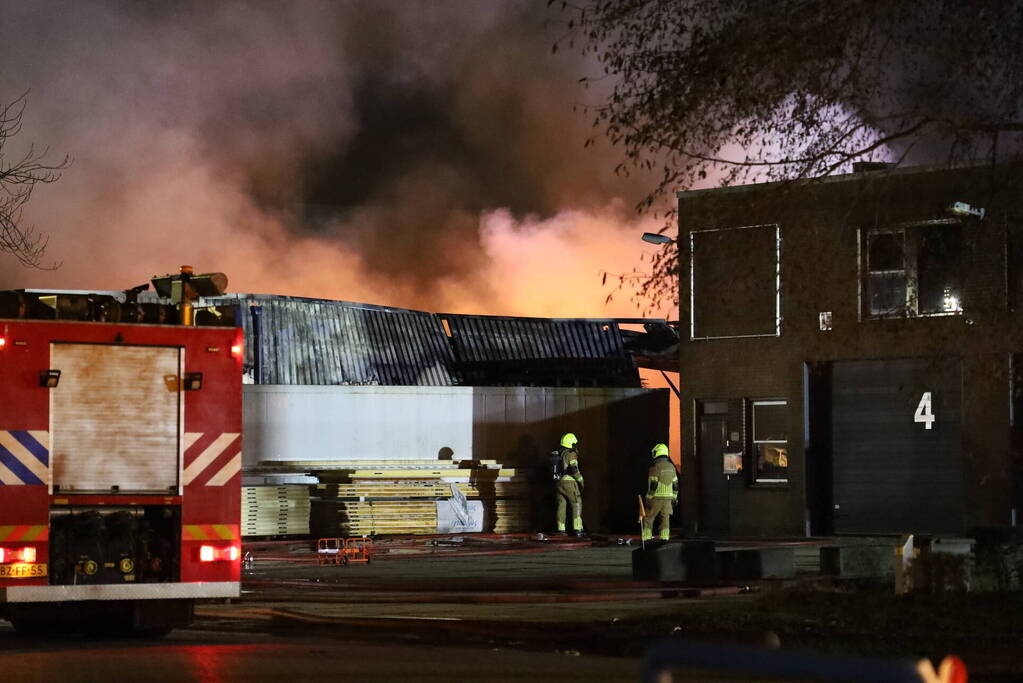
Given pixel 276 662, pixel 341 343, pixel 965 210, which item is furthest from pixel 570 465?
pixel 276 662

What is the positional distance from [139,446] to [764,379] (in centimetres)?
1760

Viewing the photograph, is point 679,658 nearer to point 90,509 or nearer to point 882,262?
point 90,509

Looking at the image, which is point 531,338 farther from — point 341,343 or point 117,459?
point 117,459

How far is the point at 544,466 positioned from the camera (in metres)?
30.1

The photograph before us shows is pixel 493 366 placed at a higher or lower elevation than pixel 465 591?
higher

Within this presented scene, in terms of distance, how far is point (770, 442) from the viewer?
2783 centimetres

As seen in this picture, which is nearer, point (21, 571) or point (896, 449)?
point (21, 571)

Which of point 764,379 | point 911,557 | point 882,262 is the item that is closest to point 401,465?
point 764,379

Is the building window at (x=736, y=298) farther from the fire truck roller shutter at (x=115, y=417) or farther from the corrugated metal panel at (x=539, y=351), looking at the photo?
the fire truck roller shutter at (x=115, y=417)

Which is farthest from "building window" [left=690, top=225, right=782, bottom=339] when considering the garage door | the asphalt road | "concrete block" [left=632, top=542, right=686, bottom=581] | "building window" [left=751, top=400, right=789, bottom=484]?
the asphalt road

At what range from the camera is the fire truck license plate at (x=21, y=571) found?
36.7 feet

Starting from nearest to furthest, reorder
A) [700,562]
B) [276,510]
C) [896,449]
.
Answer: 1. [700,562]
2. [896,449]
3. [276,510]

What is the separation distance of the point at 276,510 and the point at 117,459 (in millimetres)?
15935

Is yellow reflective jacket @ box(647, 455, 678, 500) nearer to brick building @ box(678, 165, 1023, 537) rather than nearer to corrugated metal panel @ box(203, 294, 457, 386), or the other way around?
brick building @ box(678, 165, 1023, 537)
